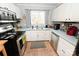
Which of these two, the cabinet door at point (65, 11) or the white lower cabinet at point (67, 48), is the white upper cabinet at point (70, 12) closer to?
the cabinet door at point (65, 11)

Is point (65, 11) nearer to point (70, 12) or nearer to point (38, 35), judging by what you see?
point (70, 12)

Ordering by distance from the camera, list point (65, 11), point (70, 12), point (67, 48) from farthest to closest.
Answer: point (65, 11), point (70, 12), point (67, 48)

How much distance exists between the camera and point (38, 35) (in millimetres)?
3465

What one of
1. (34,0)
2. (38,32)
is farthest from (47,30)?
(34,0)

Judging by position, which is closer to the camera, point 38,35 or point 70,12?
point 70,12

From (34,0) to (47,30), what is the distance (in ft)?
9.90

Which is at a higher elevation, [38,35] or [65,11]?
[65,11]

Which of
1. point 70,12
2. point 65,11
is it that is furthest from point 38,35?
point 70,12

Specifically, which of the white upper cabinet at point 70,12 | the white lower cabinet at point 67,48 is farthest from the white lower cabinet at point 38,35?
the white lower cabinet at point 67,48

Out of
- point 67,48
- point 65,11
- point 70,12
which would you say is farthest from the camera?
point 65,11

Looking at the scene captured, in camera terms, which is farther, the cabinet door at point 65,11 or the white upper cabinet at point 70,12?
the cabinet door at point 65,11

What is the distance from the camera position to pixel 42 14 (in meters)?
3.87

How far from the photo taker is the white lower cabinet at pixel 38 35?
3412 mm

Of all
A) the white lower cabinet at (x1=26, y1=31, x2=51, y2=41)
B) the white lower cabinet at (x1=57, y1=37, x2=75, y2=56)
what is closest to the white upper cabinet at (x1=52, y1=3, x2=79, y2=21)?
the white lower cabinet at (x1=57, y1=37, x2=75, y2=56)
